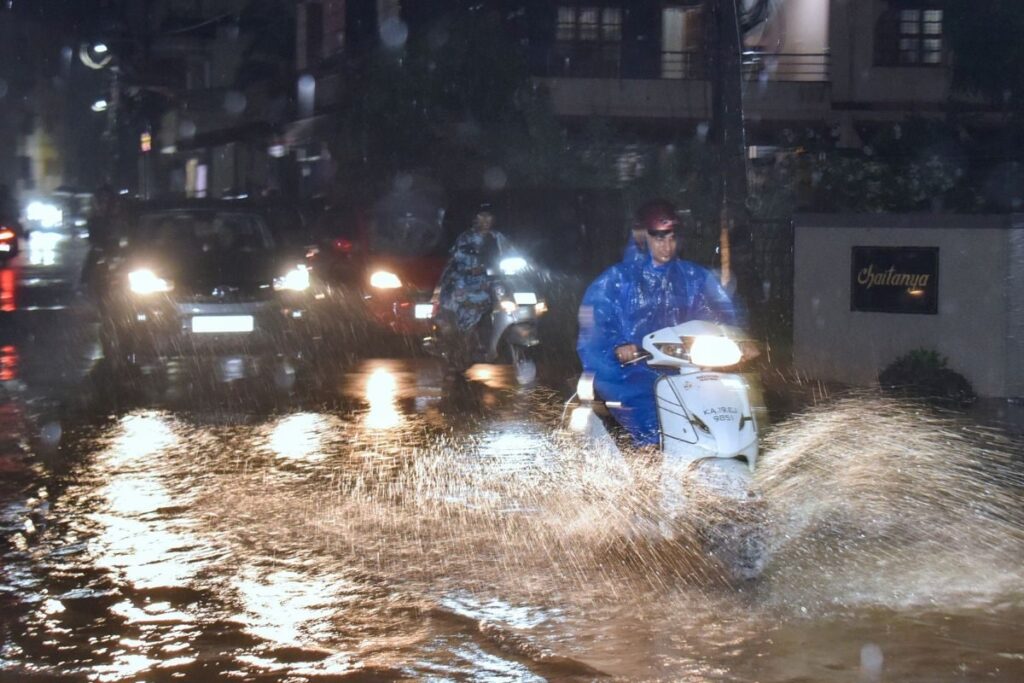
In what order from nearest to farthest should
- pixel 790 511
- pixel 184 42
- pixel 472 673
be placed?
pixel 472 673, pixel 790 511, pixel 184 42

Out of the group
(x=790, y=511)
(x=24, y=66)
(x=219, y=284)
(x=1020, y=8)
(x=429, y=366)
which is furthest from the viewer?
(x=24, y=66)

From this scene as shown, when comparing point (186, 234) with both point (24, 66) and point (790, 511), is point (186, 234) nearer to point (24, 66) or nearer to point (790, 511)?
point (790, 511)

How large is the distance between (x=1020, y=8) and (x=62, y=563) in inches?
1001

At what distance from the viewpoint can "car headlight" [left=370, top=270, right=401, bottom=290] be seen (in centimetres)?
1606

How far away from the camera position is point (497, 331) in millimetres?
13500

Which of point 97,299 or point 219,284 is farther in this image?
point 97,299

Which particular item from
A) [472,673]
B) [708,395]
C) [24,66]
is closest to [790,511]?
[708,395]

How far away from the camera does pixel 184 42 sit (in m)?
46.0

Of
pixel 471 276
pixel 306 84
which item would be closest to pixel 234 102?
pixel 306 84

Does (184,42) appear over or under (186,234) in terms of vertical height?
over

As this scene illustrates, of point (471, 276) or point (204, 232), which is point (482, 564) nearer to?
point (471, 276)

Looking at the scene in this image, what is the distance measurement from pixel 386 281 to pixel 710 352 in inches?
411

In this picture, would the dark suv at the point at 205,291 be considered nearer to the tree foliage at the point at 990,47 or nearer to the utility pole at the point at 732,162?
the utility pole at the point at 732,162

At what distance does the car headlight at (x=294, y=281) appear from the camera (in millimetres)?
14039
